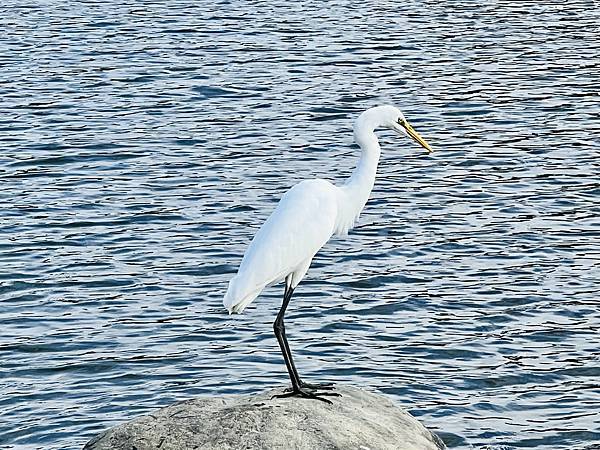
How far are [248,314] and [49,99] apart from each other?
404 inches

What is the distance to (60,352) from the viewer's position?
13.0 metres

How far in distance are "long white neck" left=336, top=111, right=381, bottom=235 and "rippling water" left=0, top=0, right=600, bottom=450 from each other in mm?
2269

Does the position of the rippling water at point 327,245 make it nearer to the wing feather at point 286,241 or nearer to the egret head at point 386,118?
the wing feather at point 286,241

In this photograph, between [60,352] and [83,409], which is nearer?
[83,409]

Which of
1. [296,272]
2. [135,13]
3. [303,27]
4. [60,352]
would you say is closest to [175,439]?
[296,272]

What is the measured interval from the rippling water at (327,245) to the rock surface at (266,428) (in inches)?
78.1

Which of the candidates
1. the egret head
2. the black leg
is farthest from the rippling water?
the egret head

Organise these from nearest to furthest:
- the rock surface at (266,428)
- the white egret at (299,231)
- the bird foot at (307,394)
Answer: the rock surface at (266,428) → the bird foot at (307,394) → the white egret at (299,231)

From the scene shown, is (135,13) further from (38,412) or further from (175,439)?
(175,439)

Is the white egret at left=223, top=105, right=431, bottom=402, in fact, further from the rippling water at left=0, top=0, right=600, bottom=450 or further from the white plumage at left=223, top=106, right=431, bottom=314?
the rippling water at left=0, top=0, right=600, bottom=450

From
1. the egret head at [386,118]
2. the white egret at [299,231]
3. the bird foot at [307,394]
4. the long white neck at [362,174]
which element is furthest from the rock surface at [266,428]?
the egret head at [386,118]

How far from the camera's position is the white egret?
9.89 metres

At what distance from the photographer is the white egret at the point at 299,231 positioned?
32.4 ft

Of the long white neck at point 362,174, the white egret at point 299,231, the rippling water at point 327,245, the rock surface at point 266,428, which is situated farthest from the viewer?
the rippling water at point 327,245
